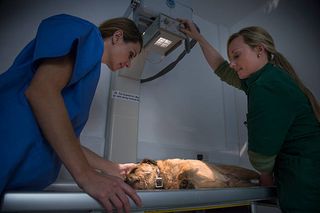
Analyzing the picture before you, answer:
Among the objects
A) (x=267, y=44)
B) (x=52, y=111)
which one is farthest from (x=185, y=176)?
(x=267, y=44)

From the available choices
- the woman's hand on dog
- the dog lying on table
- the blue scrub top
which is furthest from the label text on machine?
the woman's hand on dog

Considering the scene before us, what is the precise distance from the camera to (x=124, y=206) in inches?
23.4

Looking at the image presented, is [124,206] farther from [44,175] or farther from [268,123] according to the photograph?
[268,123]

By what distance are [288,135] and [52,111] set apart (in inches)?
36.7

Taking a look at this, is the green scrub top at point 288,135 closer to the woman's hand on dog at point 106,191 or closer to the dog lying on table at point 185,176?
the dog lying on table at point 185,176

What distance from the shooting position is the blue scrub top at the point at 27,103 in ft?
2.02

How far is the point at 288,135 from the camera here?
95 centimetres

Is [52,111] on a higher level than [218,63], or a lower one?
lower

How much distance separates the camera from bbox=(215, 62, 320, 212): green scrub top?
89cm


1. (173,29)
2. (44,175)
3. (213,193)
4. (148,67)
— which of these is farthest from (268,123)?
(148,67)

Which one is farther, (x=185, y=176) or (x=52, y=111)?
(x=185, y=176)

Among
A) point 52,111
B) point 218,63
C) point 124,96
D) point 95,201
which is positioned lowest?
point 95,201

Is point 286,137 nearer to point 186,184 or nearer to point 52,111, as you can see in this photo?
point 186,184

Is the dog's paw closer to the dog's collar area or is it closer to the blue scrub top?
the dog's collar area
